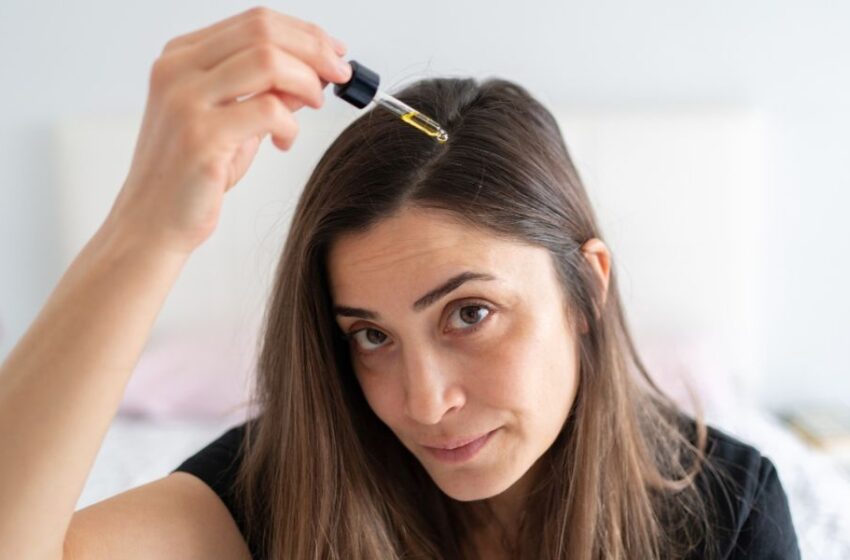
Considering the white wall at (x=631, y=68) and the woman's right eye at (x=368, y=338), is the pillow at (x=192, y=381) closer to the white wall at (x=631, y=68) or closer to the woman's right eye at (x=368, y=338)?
the white wall at (x=631, y=68)

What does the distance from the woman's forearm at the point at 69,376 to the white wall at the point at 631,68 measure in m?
1.55

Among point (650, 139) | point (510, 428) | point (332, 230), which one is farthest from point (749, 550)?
point (650, 139)

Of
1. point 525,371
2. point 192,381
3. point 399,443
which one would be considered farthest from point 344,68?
point 192,381

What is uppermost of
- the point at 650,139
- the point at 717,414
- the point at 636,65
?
the point at 636,65

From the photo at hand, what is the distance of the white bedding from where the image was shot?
1.26 metres

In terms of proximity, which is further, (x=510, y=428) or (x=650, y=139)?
(x=650, y=139)

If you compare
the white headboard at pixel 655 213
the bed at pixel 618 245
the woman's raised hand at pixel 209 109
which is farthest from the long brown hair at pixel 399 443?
the white headboard at pixel 655 213

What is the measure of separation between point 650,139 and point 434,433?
1.44m

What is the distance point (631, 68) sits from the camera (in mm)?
2213

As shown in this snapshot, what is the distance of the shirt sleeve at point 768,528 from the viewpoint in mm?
1051

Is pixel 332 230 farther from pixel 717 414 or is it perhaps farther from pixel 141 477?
pixel 717 414

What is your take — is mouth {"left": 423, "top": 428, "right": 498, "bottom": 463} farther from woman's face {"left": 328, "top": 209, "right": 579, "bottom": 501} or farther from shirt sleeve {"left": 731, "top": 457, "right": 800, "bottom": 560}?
shirt sleeve {"left": 731, "top": 457, "right": 800, "bottom": 560}

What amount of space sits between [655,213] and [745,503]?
45.8 inches

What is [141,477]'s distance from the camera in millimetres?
1596
